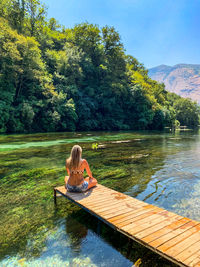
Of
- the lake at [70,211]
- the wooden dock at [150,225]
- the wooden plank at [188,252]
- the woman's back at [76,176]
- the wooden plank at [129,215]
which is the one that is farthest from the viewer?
the woman's back at [76,176]

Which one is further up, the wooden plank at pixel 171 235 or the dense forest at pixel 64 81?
the dense forest at pixel 64 81

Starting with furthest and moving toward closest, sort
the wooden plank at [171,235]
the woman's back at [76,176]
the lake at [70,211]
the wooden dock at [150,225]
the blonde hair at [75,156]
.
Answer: the woman's back at [76,176]
the blonde hair at [75,156]
the lake at [70,211]
the wooden plank at [171,235]
the wooden dock at [150,225]

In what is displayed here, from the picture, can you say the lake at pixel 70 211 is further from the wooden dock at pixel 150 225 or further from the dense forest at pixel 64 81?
the dense forest at pixel 64 81

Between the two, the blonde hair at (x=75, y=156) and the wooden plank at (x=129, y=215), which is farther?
the blonde hair at (x=75, y=156)

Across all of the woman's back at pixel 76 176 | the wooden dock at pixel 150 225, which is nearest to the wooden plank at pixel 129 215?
the wooden dock at pixel 150 225

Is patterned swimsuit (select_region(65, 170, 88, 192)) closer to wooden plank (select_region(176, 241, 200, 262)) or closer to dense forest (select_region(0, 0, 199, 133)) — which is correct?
wooden plank (select_region(176, 241, 200, 262))

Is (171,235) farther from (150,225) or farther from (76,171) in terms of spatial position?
(76,171)

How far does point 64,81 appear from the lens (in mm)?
43594

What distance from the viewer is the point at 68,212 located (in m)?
5.64

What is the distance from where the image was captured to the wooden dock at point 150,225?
3.08 m

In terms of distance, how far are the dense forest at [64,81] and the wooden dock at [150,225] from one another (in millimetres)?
28982

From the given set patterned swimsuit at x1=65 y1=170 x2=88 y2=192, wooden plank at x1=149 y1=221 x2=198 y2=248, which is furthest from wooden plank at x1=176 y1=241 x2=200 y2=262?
patterned swimsuit at x1=65 y1=170 x2=88 y2=192

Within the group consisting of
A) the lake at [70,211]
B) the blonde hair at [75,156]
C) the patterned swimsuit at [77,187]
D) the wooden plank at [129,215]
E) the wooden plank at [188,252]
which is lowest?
the lake at [70,211]

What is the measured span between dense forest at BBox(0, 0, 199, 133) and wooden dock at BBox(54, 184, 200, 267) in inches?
1141
